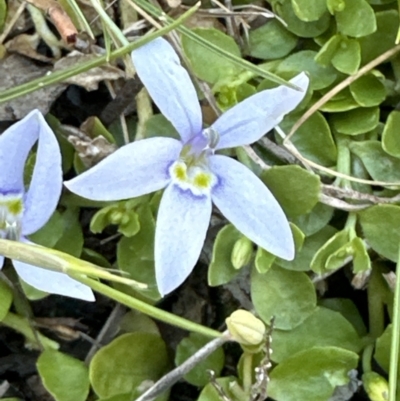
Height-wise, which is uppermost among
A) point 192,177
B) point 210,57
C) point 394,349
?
point 210,57

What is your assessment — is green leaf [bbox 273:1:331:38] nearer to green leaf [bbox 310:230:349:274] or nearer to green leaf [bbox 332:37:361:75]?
green leaf [bbox 332:37:361:75]

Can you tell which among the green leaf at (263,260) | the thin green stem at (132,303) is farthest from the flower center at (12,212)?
the green leaf at (263,260)

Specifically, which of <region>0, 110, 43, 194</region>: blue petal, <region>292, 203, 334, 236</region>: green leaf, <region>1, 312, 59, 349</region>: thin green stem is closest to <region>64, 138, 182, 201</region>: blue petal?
<region>0, 110, 43, 194</region>: blue petal

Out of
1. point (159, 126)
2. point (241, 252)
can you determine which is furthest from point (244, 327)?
point (159, 126)

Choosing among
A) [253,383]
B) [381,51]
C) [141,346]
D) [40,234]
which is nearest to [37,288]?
[40,234]

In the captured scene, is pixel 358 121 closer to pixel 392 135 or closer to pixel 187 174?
pixel 392 135

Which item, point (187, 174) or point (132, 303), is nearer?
point (132, 303)

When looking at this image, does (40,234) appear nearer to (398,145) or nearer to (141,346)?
(141,346)
